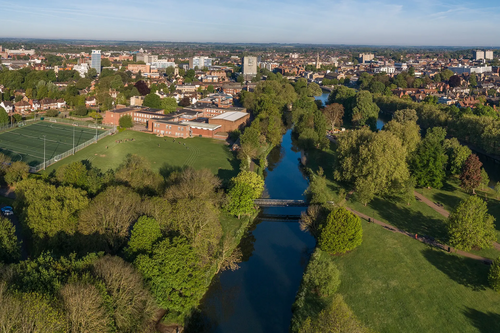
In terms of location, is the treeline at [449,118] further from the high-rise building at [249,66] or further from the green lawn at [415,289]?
the high-rise building at [249,66]

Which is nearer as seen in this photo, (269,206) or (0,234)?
(0,234)

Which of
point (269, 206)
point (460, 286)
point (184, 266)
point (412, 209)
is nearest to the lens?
point (184, 266)

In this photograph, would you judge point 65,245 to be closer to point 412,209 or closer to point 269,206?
point 269,206

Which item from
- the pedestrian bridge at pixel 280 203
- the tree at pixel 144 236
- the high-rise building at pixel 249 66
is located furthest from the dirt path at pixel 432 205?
the high-rise building at pixel 249 66

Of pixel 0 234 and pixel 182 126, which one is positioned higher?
pixel 182 126

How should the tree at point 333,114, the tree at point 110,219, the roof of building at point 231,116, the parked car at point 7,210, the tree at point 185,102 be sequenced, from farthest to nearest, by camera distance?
the tree at point 185,102 → the tree at point 333,114 → the roof of building at point 231,116 → the parked car at point 7,210 → the tree at point 110,219

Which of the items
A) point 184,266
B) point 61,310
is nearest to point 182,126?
point 184,266

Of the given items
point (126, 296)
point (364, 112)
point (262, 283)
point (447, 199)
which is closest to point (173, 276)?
point (126, 296)
